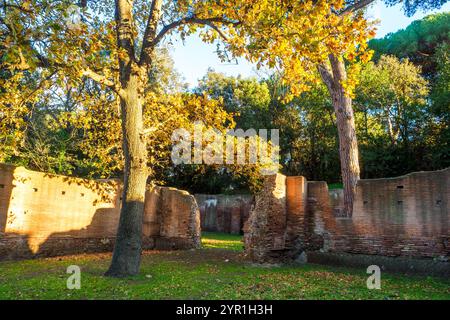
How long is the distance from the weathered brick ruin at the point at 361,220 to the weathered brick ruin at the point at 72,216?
14.9ft

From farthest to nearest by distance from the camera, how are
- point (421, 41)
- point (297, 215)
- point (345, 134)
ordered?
point (421, 41) → point (345, 134) → point (297, 215)

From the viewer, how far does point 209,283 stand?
8.20 meters

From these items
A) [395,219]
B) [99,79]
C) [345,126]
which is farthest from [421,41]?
[99,79]

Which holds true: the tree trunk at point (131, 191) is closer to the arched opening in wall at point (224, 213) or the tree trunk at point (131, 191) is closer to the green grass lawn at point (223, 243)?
the green grass lawn at point (223, 243)

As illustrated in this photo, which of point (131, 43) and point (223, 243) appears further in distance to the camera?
point (223, 243)

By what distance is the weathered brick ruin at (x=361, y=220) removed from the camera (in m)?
9.59

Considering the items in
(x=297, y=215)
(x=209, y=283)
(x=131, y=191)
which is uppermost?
(x=131, y=191)

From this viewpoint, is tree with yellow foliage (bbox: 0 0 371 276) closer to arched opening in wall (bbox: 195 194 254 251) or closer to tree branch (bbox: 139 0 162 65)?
tree branch (bbox: 139 0 162 65)

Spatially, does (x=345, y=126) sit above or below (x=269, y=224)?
above

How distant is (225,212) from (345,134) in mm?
13724

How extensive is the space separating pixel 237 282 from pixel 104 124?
29.1ft

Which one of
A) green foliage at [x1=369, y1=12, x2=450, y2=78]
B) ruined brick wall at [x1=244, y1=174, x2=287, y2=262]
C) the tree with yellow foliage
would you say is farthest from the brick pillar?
green foliage at [x1=369, y1=12, x2=450, y2=78]

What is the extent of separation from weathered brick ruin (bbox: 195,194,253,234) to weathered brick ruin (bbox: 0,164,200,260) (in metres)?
9.11

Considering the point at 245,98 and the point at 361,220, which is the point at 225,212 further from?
the point at 361,220
